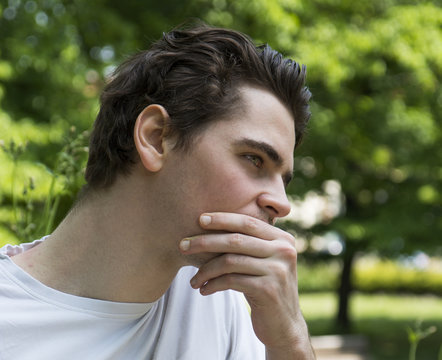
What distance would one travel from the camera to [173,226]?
6.00 feet

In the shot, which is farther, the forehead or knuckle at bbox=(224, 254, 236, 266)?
the forehead

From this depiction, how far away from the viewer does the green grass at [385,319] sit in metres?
14.5

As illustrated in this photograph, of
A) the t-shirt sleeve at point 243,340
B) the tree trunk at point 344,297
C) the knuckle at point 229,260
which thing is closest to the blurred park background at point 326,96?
the tree trunk at point 344,297

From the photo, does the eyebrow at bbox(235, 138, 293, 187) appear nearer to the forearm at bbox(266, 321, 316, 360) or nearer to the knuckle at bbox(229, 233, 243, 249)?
the knuckle at bbox(229, 233, 243, 249)

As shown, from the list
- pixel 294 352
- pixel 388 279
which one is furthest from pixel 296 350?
pixel 388 279

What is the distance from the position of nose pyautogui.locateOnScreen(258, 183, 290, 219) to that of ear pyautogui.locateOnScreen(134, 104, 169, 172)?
1.06ft

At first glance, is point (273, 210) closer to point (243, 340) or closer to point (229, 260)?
point (229, 260)

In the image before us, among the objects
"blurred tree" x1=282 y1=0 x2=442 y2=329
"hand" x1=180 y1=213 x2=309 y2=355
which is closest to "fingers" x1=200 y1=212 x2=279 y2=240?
"hand" x1=180 y1=213 x2=309 y2=355

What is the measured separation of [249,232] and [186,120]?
0.40 m

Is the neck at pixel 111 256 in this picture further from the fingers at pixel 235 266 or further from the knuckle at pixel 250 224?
the knuckle at pixel 250 224

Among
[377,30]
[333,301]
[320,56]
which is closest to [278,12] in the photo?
[320,56]

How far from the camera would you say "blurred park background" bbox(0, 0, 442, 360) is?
8.77 m

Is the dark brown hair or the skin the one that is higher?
the dark brown hair

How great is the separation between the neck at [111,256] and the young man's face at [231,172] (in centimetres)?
10
